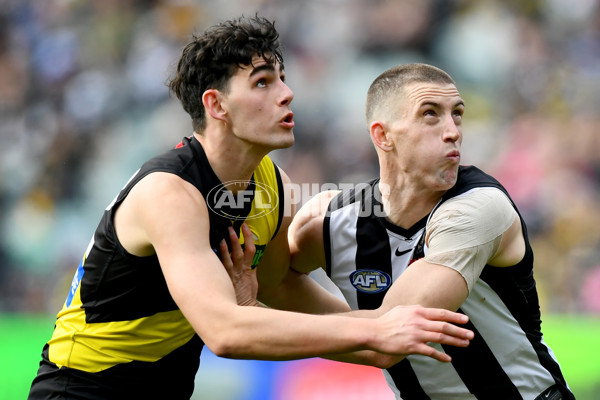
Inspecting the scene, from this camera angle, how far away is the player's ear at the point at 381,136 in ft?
12.8

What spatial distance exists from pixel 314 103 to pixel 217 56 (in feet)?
18.4

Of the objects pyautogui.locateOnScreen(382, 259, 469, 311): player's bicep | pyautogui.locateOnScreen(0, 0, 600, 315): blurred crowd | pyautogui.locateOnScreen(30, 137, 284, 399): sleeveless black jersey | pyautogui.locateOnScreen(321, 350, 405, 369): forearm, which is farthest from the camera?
pyautogui.locateOnScreen(0, 0, 600, 315): blurred crowd

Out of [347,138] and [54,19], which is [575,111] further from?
[54,19]

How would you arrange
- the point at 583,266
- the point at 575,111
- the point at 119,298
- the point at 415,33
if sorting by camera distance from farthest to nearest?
the point at 415,33
the point at 575,111
the point at 583,266
the point at 119,298

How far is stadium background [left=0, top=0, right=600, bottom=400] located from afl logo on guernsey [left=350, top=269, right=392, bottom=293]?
4553 millimetres

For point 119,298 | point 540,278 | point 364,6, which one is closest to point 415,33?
point 364,6

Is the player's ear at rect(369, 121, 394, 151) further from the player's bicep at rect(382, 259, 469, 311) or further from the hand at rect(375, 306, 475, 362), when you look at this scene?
the hand at rect(375, 306, 475, 362)

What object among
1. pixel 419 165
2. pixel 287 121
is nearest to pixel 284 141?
pixel 287 121

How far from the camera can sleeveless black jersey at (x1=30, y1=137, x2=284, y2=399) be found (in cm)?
350

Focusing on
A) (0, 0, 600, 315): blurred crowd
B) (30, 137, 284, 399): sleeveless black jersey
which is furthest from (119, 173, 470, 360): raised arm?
(0, 0, 600, 315): blurred crowd

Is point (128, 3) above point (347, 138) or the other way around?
above

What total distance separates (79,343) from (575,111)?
22.0ft

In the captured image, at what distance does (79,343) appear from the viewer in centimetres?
363

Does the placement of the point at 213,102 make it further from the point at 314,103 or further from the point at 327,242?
the point at 314,103
